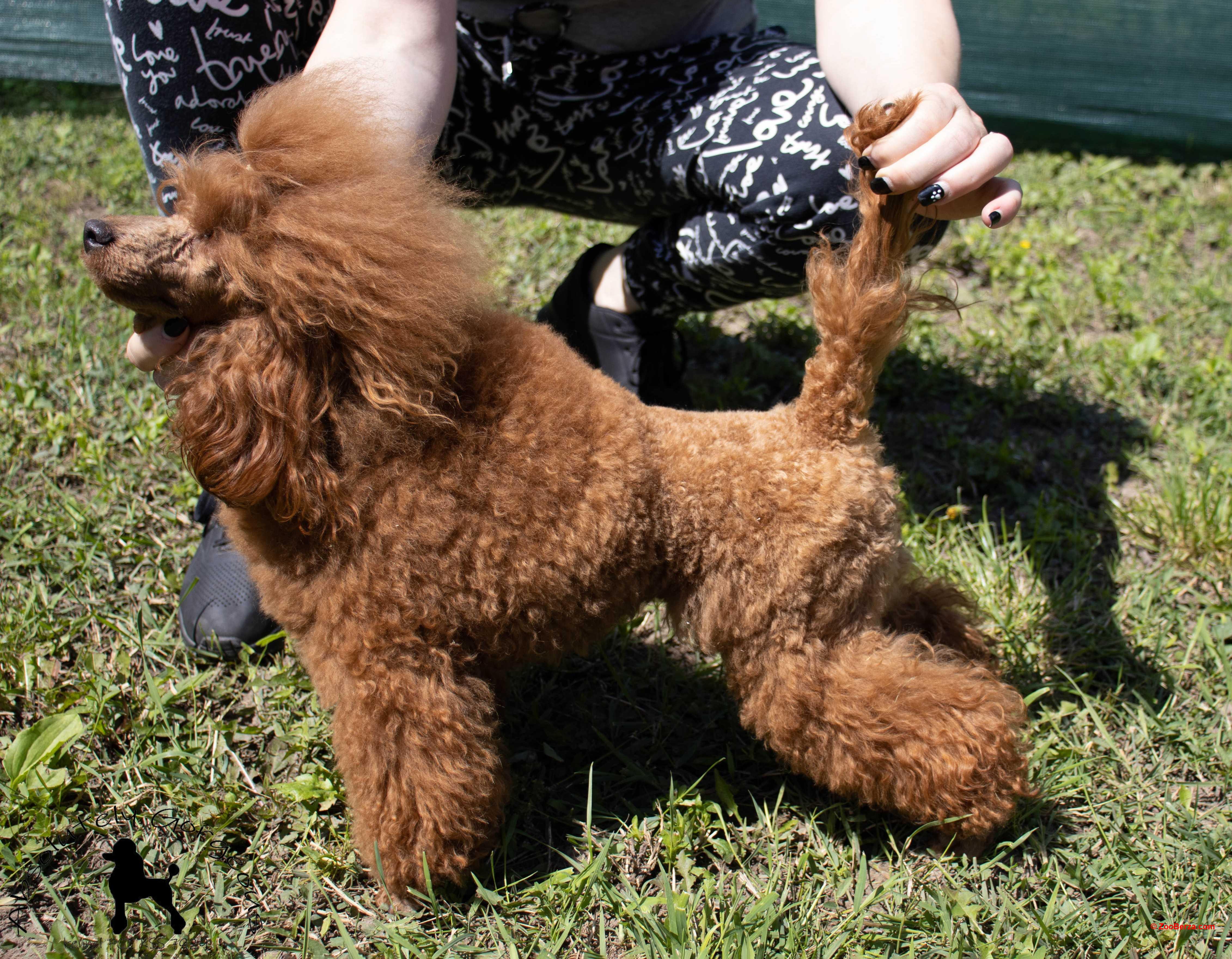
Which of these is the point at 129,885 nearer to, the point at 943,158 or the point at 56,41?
the point at 943,158

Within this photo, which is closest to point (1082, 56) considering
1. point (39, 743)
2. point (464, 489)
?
point (464, 489)

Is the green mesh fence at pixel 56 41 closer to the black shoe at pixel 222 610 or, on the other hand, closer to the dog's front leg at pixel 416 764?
the black shoe at pixel 222 610

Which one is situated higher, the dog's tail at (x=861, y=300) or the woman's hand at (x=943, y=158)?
the woman's hand at (x=943, y=158)

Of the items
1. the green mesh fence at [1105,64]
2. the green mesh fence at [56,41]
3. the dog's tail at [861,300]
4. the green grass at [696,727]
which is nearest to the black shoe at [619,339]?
the green grass at [696,727]

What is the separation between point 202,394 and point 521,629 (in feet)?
1.90

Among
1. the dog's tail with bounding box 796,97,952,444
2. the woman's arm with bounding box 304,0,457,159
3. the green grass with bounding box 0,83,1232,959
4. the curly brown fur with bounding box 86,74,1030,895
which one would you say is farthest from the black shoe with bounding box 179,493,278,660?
the dog's tail with bounding box 796,97,952,444

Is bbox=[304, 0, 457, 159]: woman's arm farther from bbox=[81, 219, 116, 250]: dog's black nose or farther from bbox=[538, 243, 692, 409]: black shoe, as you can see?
bbox=[538, 243, 692, 409]: black shoe

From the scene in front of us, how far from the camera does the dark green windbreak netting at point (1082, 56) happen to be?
4352 mm

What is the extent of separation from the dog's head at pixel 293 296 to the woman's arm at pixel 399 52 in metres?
0.19

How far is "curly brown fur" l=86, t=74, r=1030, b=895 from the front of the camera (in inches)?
47.2

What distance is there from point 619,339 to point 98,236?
1.29 meters

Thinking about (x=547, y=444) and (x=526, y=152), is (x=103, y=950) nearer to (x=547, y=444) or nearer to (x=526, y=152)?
(x=547, y=444)

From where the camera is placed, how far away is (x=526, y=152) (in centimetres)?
218

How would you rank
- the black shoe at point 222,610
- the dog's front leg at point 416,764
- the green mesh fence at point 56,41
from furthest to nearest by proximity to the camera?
1. the green mesh fence at point 56,41
2. the black shoe at point 222,610
3. the dog's front leg at point 416,764
